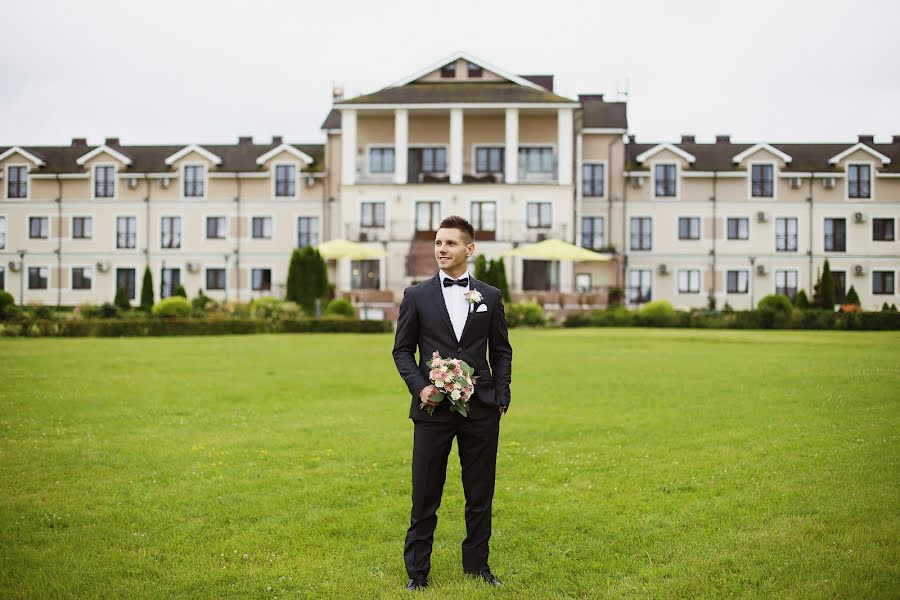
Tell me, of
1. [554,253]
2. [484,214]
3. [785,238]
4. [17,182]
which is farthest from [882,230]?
[17,182]

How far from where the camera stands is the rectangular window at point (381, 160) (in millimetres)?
45688

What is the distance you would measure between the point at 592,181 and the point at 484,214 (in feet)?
27.2

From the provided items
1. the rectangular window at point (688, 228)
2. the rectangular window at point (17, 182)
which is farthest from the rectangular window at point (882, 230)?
the rectangular window at point (17, 182)

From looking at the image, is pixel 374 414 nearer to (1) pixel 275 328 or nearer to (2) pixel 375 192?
(1) pixel 275 328

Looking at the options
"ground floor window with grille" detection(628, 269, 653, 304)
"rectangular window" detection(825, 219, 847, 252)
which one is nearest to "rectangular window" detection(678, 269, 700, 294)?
"ground floor window with grille" detection(628, 269, 653, 304)

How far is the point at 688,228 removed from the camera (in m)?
47.8

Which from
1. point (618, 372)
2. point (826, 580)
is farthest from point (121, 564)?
point (618, 372)

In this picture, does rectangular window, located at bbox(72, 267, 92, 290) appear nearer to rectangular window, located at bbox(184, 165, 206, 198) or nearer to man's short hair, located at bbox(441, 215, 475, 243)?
rectangular window, located at bbox(184, 165, 206, 198)

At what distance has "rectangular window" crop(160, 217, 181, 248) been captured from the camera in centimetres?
4894

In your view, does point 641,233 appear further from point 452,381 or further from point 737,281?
point 452,381

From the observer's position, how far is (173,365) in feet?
59.2

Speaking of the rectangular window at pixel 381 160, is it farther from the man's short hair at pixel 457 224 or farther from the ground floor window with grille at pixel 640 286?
the man's short hair at pixel 457 224

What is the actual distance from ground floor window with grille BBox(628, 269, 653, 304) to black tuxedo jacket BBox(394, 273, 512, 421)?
1662 inches

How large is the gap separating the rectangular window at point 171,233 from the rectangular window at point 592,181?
2230 cm
